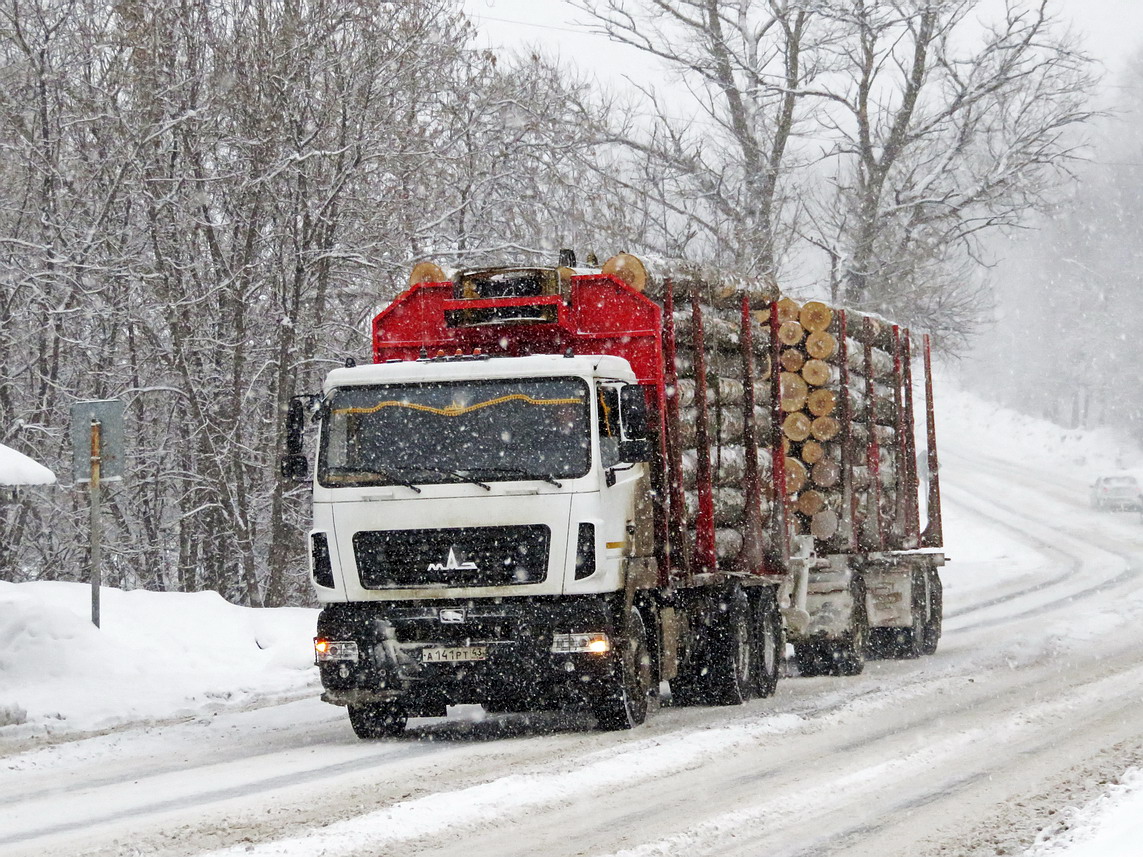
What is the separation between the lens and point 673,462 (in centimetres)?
1198

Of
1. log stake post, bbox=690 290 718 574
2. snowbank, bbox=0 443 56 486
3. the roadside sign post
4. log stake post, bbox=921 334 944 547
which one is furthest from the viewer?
log stake post, bbox=921 334 944 547

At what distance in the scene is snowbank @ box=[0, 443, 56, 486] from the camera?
1342cm

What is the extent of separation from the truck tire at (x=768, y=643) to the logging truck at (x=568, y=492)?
0.11 feet

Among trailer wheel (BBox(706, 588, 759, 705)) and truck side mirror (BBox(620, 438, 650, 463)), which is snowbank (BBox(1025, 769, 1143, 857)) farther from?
trailer wheel (BBox(706, 588, 759, 705))

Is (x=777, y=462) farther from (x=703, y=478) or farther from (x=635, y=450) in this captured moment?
(x=635, y=450)

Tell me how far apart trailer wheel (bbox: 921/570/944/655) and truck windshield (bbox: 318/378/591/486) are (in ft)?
28.8

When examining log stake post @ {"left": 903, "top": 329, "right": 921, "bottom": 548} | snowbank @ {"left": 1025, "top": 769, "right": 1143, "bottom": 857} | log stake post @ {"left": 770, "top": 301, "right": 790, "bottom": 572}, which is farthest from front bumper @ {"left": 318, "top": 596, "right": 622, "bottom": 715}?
log stake post @ {"left": 903, "top": 329, "right": 921, "bottom": 548}

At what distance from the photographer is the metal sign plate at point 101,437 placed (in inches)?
572

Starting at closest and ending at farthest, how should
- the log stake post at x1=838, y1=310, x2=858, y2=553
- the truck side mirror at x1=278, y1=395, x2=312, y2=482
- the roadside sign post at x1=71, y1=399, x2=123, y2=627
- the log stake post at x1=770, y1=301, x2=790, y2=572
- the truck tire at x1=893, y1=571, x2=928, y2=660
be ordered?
the truck side mirror at x1=278, y1=395, x2=312, y2=482
the log stake post at x1=770, y1=301, x2=790, y2=572
the roadside sign post at x1=71, y1=399, x2=123, y2=627
the log stake post at x1=838, y1=310, x2=858, y2=553
the truck tire at x1=893, y1=571, x2=928, y2=660

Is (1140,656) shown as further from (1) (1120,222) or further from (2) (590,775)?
(1) (1120,222)

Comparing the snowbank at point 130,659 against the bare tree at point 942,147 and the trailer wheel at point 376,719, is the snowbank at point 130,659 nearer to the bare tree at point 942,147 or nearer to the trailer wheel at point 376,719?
the trailer wheel at point 376,719

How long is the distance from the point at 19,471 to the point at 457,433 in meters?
4.95

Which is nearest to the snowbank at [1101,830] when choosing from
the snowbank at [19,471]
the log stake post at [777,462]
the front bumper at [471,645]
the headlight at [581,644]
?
the headlight at [581,644]

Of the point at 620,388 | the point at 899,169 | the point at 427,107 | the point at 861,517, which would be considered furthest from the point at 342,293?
the point at 899,169
